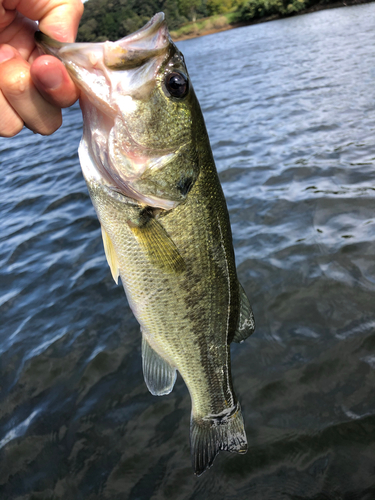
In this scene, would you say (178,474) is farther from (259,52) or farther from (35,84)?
(259,52)

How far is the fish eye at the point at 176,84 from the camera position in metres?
1.68

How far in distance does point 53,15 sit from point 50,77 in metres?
0.43

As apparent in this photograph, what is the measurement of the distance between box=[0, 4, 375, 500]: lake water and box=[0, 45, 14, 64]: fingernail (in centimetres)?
291

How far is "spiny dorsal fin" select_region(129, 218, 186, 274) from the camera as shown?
5.98 ft

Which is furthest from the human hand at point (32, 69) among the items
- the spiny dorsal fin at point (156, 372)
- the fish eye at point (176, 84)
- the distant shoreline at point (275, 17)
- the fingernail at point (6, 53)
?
the distant shoreline at point (275, 17)

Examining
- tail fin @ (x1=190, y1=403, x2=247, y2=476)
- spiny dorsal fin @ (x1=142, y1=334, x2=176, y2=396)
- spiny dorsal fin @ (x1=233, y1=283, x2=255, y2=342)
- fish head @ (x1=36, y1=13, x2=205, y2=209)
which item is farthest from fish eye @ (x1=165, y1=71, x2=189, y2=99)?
tail fin @ (x1=190, y1=403, x2=247, y2=476)

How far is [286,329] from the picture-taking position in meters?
3.84

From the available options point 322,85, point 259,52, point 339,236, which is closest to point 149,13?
point 259,52

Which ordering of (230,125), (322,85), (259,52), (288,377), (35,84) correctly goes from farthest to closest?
1. (259,52)
2. (322,85)
3. (230,125)
4. (288,377)
5. (35,84)

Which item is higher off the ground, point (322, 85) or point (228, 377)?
point (228, 377)

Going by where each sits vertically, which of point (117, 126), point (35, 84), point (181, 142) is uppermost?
point (35, 84)

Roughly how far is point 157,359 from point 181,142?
1239 millimetres

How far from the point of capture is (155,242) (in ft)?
6.01

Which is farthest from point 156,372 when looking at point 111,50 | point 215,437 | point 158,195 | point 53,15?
point 53,15
